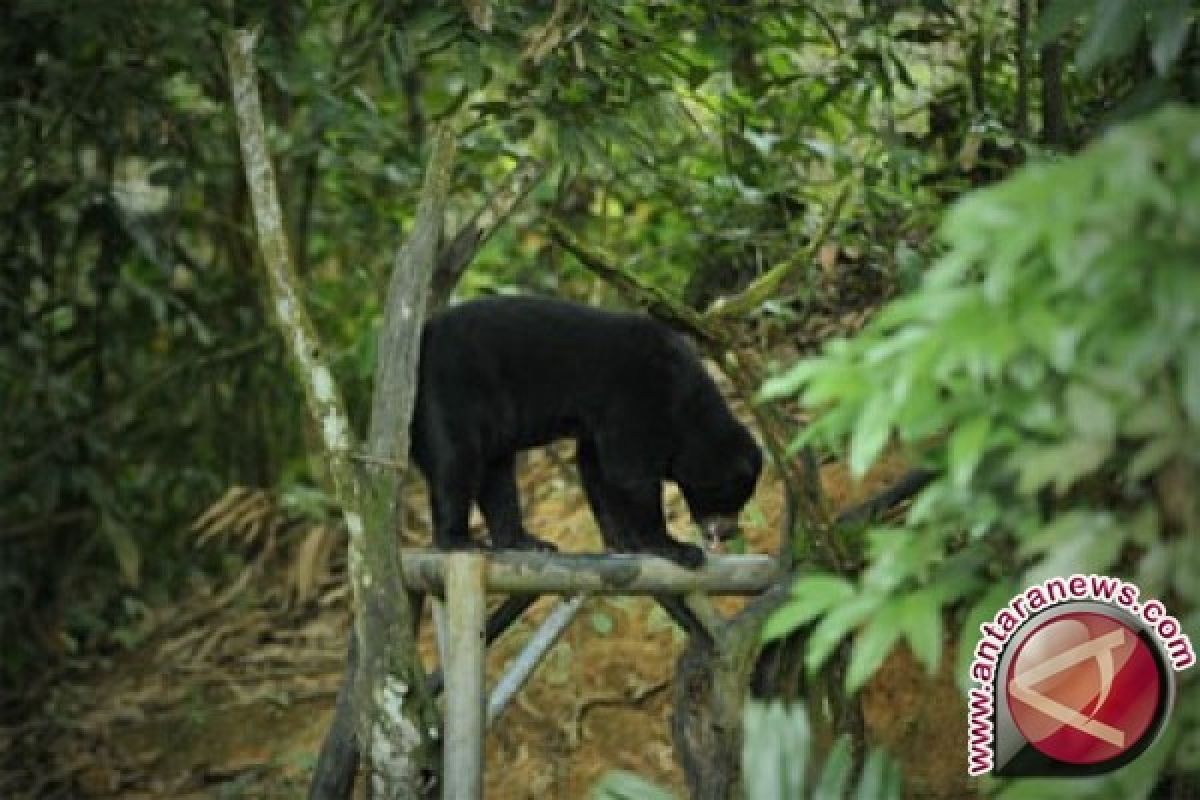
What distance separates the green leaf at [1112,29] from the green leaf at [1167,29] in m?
0.03

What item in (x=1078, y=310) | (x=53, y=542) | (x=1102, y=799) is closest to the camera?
(x=1078, y=310)

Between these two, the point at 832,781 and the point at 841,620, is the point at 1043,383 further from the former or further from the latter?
the point at 832,781

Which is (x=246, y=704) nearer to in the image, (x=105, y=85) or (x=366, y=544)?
(x=105, y=85)

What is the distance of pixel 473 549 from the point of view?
427 cm

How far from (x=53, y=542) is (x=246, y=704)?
1.40m

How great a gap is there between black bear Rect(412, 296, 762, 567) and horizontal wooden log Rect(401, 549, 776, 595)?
0.32m

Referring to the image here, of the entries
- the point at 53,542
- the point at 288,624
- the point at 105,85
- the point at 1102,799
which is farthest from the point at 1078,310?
the point at 53,542

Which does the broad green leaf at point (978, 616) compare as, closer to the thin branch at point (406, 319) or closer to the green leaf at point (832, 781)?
the green leaf at point (832, 781)

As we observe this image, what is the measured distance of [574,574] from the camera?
3834mm

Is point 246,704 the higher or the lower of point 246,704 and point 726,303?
the lower

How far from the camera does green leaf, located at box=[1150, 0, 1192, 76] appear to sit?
260 centimetres

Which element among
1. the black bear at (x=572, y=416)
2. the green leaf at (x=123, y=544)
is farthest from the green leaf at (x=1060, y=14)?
the green leaf at (x=123, y=544)

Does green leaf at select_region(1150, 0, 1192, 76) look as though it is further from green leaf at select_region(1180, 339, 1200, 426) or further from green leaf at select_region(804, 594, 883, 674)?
green leaf at select_region(804, 594, 883, 674)

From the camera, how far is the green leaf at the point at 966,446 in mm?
2061
